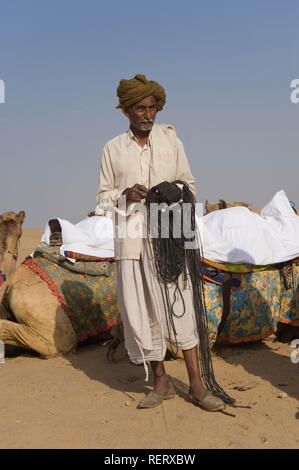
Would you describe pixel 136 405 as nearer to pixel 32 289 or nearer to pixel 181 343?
pixel 181 343

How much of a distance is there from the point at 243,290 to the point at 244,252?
341 millimetres

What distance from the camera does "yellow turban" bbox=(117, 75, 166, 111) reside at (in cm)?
472

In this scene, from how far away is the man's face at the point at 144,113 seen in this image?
4770mm

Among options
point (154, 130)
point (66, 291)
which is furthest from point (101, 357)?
point (154, 130)

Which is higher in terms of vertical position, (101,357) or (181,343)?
(181,343)

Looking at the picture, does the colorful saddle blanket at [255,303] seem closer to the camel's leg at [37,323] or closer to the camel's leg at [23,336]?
the camel's leg at [37,323]

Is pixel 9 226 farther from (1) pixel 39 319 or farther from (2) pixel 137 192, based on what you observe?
(2) pixel 137 192

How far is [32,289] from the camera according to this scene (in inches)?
253

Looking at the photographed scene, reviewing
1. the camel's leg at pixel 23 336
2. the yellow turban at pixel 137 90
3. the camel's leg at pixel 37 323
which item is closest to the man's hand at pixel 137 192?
the yellow turban at pixel 137 90

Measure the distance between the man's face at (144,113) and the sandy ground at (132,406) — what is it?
6.43 ft

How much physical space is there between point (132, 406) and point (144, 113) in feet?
6.78

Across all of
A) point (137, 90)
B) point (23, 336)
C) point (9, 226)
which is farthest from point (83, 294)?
point (137, 90)

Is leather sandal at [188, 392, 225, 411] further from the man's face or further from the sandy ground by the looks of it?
the man's face
